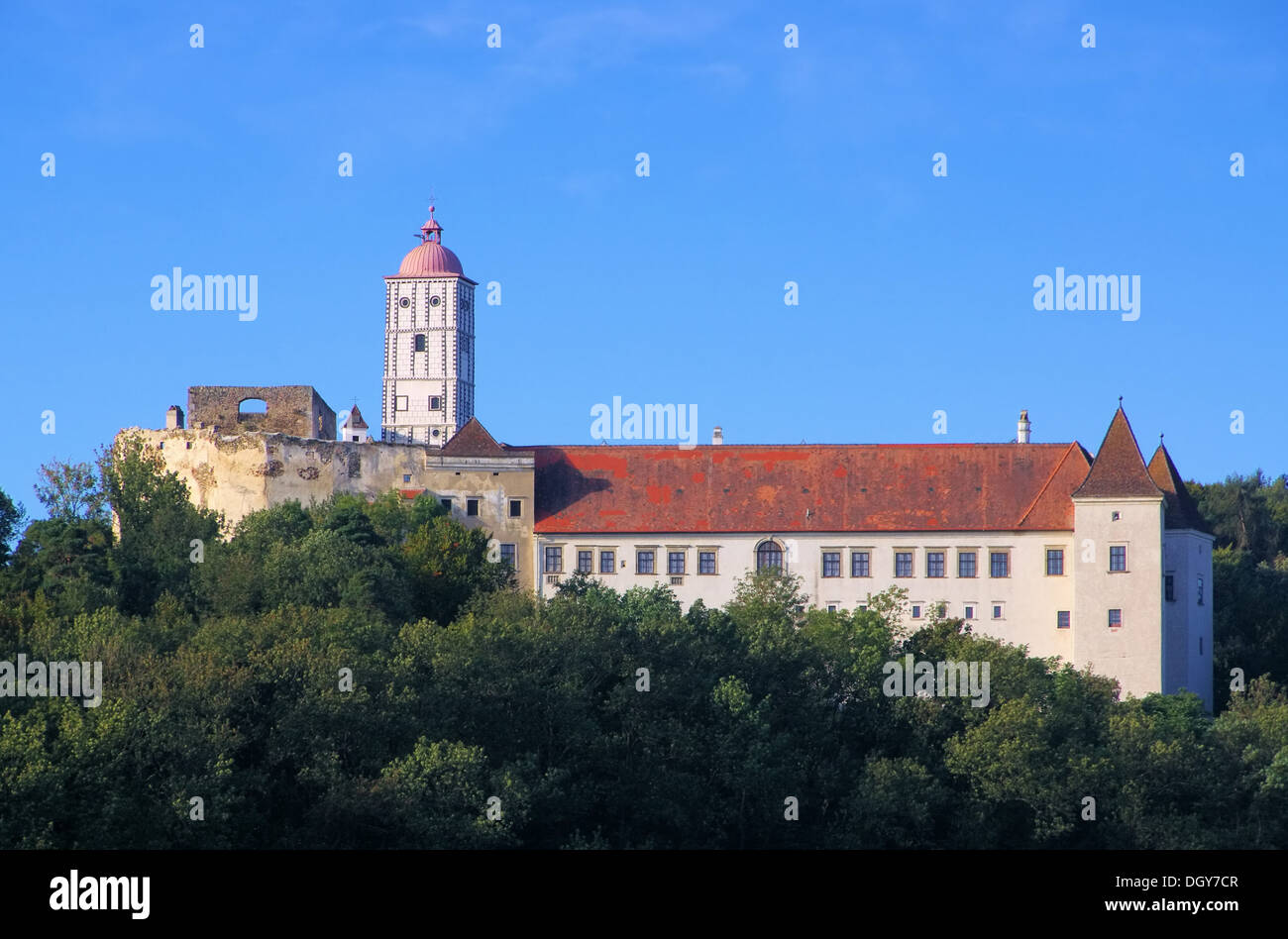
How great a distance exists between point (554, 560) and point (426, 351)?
56.2 metres

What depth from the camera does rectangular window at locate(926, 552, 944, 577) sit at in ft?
246

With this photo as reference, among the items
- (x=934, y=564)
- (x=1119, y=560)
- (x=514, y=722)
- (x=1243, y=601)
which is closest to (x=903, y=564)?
(x=934, y=564)

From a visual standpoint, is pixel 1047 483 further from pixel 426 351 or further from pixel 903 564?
pixel 426 351

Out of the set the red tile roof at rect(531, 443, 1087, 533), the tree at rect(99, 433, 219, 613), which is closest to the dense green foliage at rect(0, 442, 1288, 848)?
the tree at rect(99, 433, 219, 613)

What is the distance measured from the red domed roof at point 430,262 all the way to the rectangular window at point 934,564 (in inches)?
2423

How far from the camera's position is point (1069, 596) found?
73.1m

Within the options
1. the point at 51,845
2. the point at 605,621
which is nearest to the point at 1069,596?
the point at 605,621

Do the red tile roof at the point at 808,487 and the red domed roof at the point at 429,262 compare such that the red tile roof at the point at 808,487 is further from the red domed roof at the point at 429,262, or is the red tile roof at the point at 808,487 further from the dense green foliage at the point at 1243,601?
the red domed roof at the point at 429,262

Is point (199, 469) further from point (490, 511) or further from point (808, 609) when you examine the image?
point (808, 609)

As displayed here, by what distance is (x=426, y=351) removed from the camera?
132 meters

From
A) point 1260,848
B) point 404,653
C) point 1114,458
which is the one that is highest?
point 1114,458

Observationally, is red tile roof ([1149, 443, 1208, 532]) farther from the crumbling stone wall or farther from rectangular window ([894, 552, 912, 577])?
the crumbling stone wall

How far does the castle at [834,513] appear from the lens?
7250 centimetres
